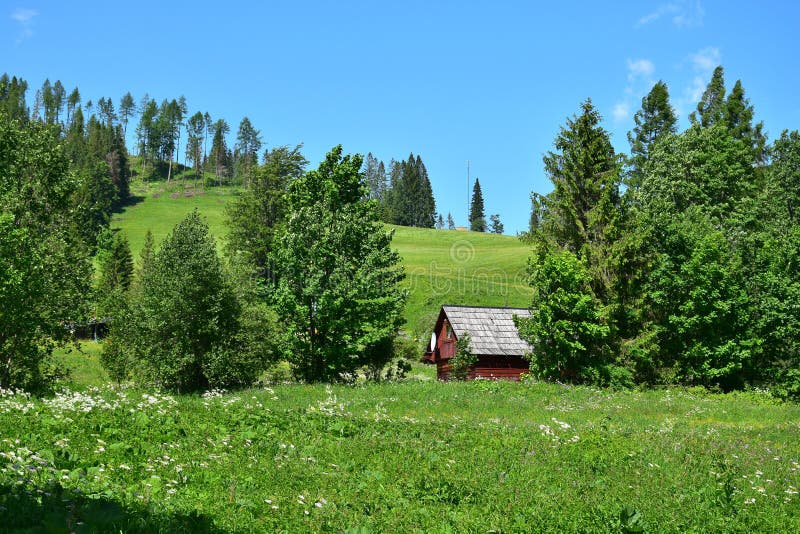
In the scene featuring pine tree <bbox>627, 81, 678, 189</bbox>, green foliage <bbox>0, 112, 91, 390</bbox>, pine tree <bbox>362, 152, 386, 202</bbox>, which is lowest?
green foliage <bbox>0, 112, 91, 390</bbox>

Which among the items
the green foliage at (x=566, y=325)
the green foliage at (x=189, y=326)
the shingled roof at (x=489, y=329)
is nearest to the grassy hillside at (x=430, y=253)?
the green foliage at (x=566, y=325)

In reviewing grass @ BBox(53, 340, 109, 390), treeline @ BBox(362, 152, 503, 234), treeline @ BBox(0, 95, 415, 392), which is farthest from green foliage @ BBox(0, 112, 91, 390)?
treeline @ BBox(362, 152, 503, 234)

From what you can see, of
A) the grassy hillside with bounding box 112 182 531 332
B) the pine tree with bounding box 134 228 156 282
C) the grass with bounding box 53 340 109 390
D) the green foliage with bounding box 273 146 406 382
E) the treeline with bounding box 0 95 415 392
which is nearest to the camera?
the treeline with bounding box 0 95 415 392

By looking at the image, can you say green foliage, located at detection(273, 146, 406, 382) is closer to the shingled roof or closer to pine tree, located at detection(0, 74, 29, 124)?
the shingled roof

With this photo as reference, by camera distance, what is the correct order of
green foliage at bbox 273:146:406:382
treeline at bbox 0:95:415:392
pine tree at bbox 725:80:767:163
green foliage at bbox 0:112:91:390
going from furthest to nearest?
pine tree at bbox 725:80:767:163
green foliage at bbox 273:146:406:382
treeline at bbox 0:95:415:392
green foliage at bbox 0:112:91:390

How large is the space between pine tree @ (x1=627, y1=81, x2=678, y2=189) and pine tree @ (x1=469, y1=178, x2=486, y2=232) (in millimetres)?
115480

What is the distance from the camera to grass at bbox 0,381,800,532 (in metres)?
7.08

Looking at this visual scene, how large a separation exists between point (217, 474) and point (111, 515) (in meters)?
3.92

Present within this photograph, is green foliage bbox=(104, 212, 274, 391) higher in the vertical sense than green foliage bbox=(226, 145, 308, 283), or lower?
lower

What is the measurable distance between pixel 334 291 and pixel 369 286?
214 cm

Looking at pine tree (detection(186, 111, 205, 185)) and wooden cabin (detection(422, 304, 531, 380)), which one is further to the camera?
pine tree (detection(186, 111, 205, 185))

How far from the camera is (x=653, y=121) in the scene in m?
58.5

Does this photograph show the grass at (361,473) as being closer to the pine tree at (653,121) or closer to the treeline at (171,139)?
the pine tree at (653,121)

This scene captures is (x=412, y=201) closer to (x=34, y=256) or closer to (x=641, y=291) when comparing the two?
(x=641, y=291)
